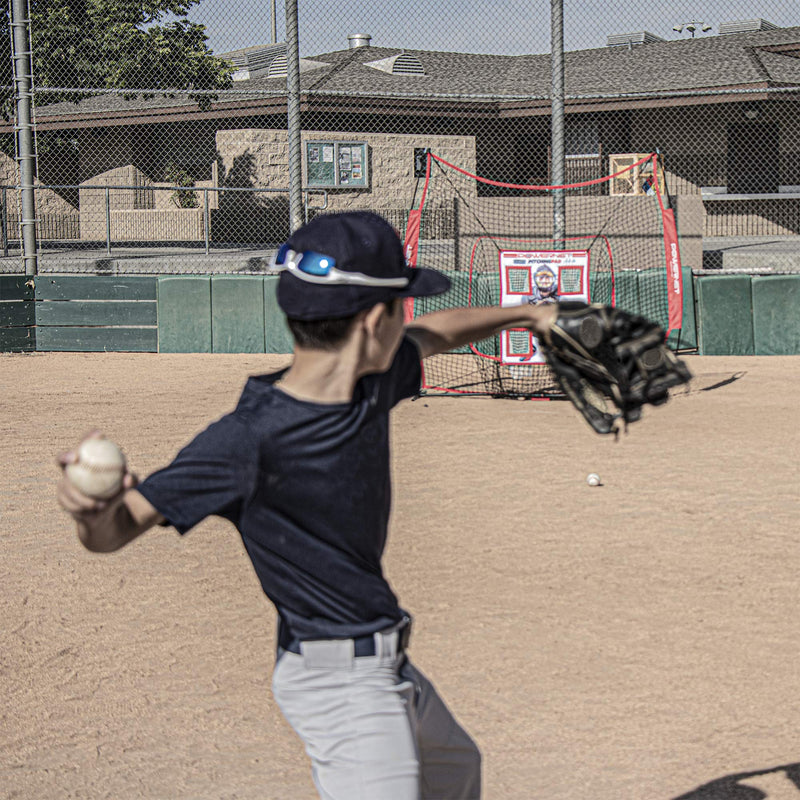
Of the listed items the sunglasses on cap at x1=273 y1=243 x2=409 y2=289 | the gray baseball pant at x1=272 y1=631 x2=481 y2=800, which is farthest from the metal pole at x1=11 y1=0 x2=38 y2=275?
the gray baseball pant at x1=272 y1=631 x2=481 y2=800

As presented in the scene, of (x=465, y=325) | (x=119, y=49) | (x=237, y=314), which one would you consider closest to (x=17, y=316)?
(x=237, y=314)

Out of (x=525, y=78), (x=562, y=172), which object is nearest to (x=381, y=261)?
(x=562, y=172)

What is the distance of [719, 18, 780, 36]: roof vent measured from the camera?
3148 centimetres

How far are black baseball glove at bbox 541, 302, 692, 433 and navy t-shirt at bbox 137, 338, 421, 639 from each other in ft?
1.84

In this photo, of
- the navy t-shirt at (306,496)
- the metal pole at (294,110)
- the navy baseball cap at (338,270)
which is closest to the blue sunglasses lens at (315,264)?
the navy baseball cap at (338,270)

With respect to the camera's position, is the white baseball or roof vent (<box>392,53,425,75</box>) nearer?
the white baseball

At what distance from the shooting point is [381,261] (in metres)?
2.46

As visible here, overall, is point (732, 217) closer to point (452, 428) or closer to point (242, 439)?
point (452, 428)

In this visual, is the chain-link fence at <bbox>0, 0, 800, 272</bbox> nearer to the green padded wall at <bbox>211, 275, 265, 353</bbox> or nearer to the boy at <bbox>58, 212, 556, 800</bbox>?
the green padded wall at <bbox>211, 275, 265, 353</bbox>

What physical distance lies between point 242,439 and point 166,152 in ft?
89.6

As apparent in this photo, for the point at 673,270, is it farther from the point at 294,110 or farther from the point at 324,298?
the point at 324,298

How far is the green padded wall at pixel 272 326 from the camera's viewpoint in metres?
15.2

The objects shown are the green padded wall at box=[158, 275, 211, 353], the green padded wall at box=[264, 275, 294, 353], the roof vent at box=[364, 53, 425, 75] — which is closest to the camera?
the green padded wall at box=[264, 275, 294, 353]

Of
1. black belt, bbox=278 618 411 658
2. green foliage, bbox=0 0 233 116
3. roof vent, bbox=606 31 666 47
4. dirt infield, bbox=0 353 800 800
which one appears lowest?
dirt infield, bbox=0 353 800 800
